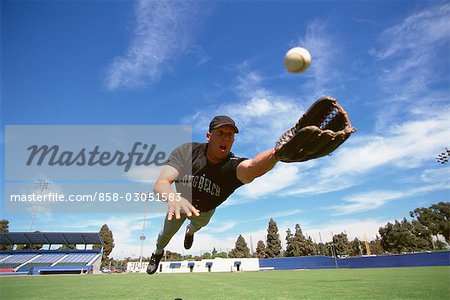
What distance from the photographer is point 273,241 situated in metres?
78.9

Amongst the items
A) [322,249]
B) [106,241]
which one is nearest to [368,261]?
[322,249]

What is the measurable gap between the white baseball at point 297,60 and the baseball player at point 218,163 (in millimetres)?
1074

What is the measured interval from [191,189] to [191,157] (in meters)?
0.60

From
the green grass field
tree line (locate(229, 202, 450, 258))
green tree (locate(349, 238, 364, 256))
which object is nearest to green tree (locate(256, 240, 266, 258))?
tree line (locate(229, 202, 450, 258))

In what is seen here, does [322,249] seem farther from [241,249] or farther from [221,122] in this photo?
[221,122]

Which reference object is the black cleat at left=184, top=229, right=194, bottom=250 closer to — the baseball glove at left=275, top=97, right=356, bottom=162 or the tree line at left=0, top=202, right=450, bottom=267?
the baseball glove at left=275, top=97, right=356, bottom=162

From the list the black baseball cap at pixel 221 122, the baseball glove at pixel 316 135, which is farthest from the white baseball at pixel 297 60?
the black baseball cap at pixel 221 122

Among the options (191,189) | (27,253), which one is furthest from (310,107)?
(27,253)

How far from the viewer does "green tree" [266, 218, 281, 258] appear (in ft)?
256

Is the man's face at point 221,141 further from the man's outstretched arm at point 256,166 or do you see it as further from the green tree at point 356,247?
the green tree at point 356,247

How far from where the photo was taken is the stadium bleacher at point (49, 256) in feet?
151

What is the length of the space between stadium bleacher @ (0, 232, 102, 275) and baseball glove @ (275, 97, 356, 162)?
2032 inches

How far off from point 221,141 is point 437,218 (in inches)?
3197

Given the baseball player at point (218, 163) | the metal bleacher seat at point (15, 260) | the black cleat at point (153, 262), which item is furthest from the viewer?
the metal bleacher seat at point (15, 260)
